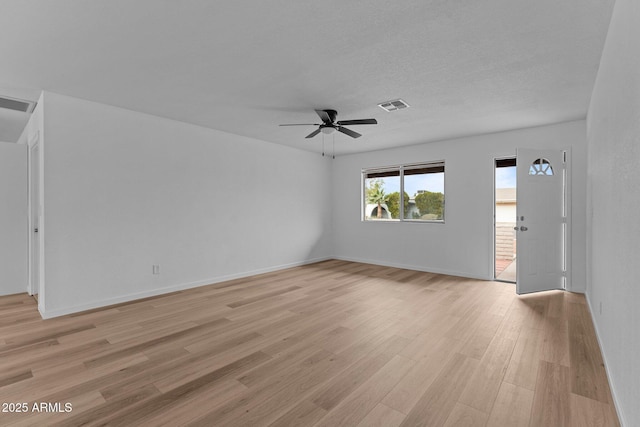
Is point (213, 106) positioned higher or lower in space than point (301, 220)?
higher

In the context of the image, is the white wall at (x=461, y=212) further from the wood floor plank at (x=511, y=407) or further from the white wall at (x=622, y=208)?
the wood floor plank at (x=511, y=407)

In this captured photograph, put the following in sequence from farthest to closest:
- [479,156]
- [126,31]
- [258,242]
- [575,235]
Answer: [258,242], [479,156], [575,235], [126,31]

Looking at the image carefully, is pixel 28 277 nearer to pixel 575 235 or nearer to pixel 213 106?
pixel 213 106

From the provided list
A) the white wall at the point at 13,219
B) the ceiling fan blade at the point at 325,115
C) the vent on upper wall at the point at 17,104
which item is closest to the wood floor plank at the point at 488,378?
the ceiling fan blade at the point at 325,115

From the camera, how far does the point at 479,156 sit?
5469mm

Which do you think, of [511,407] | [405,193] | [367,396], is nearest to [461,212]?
[405,193]

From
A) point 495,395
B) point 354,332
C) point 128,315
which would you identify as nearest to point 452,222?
point 354,332

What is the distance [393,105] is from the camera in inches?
156

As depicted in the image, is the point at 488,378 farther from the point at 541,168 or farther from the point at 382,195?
the point at 382,195

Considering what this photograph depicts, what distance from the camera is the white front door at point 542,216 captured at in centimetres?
456

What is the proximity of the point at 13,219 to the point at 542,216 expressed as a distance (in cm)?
835

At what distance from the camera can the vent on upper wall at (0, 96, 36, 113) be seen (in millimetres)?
3764

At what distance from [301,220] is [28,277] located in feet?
15.8

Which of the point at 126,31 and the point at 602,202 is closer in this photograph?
the point at 126,31
